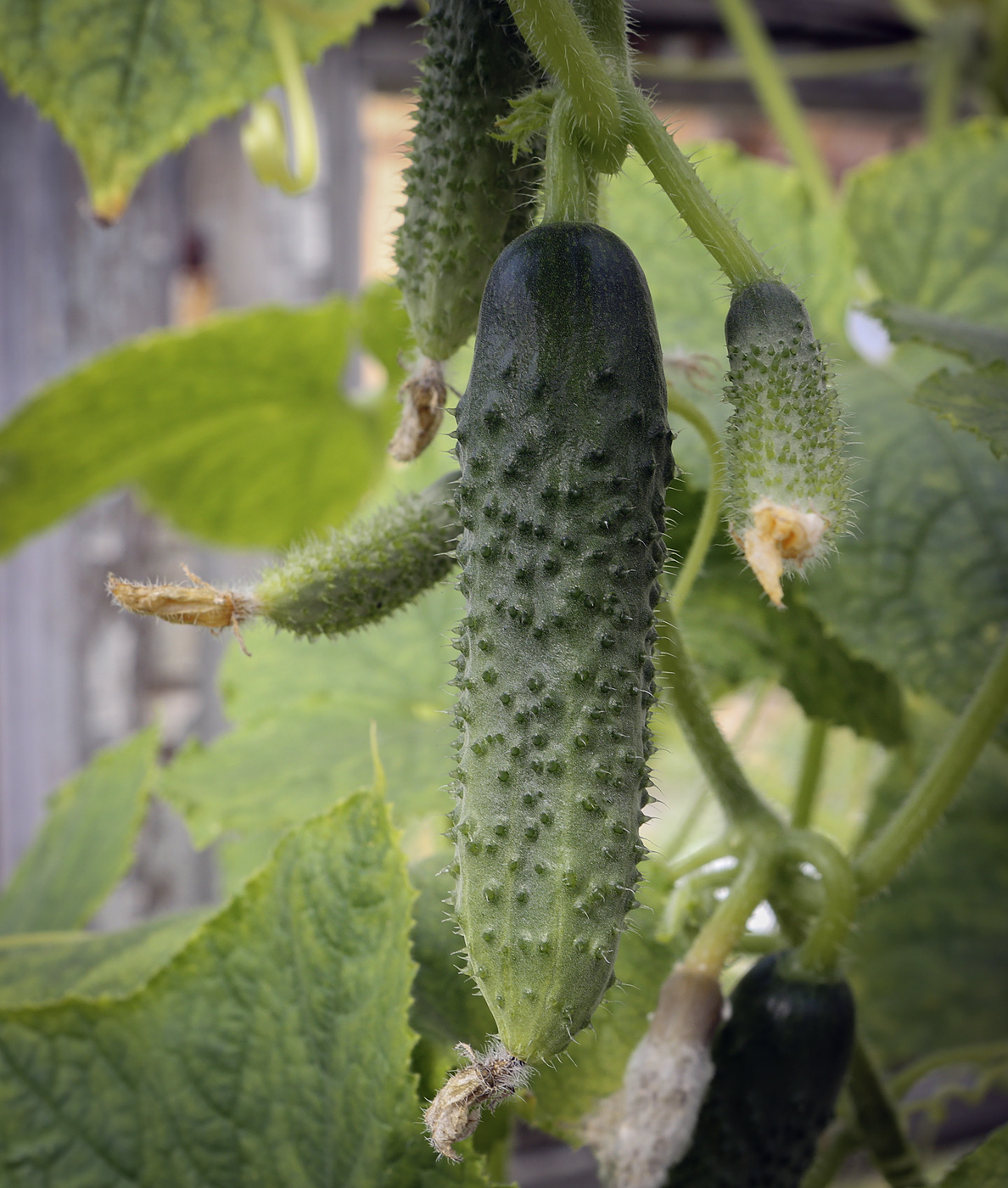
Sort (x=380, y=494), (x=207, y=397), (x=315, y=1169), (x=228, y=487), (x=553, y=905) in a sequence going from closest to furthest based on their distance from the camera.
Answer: (x=553, y=905) < (x=315, y=1169) < (x=380, y=494) < (x=207, y=397) < (x=228, y=487)

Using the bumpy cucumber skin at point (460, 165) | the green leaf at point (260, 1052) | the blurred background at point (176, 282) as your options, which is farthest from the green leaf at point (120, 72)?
the blurred background at point (176, 282)

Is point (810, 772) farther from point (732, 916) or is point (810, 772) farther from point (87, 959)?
point (87, 959)

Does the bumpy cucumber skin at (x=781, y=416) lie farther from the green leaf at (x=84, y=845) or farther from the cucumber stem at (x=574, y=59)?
the green leaf at (x=84, y=845)

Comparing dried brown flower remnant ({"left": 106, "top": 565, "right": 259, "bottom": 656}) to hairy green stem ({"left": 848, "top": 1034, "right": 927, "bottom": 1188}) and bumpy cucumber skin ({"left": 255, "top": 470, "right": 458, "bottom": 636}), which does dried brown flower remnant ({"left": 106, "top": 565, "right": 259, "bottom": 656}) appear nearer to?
bumpy cucumber skin ({"left": 255, "top": 470, "right": 458, "bottom": 636})

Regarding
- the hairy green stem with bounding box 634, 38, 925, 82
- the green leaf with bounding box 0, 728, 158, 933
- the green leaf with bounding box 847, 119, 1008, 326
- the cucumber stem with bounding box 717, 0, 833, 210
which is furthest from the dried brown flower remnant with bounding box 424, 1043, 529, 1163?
the hairy green stem with bounding box 634, 38, 925, 82

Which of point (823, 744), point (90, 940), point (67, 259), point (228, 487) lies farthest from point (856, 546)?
point (67, 259)

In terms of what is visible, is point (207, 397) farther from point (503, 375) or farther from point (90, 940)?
point (503, 375)

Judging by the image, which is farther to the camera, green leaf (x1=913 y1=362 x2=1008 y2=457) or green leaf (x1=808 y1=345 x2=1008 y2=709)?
green leaf (x1=808 y1=345 x2=1008 y2=709)

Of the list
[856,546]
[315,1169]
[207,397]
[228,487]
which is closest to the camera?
[315,1169]
